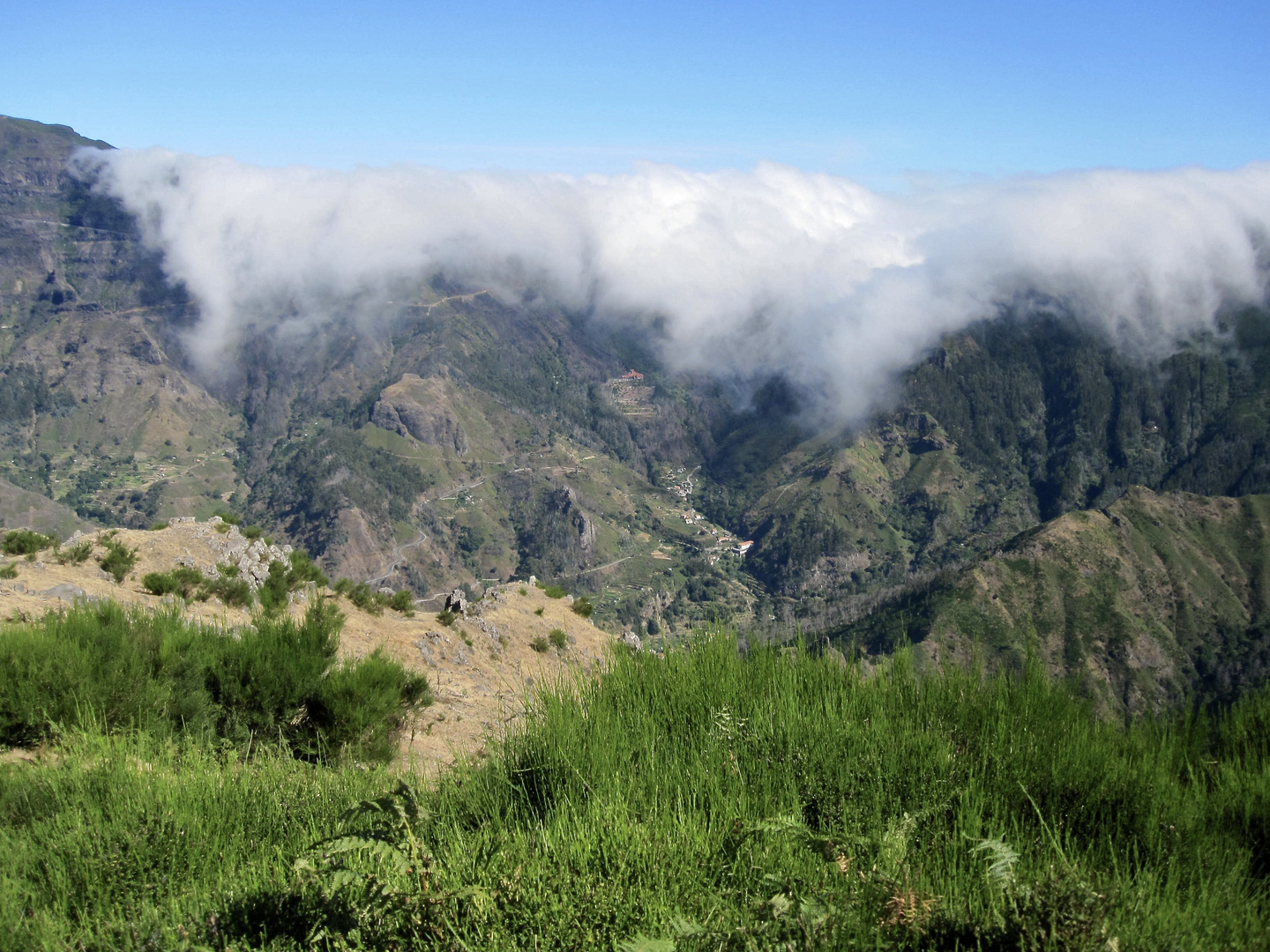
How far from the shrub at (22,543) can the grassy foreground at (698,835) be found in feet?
55.4

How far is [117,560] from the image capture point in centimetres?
2022

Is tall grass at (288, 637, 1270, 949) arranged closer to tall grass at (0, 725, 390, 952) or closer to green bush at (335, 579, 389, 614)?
tall grass at (0, 725, 390, 952)

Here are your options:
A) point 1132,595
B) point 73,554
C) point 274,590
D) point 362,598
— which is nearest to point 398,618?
point 362,598

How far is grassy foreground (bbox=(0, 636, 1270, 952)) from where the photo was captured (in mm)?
4176

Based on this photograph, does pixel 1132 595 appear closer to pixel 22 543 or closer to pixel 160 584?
pixel 160 584

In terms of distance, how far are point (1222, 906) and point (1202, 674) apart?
16982 cm

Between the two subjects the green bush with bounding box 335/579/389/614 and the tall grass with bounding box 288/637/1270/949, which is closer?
the tall grass with bounding box 288/637/1270/949

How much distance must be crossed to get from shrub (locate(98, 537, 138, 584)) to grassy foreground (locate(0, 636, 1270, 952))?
15124 mm

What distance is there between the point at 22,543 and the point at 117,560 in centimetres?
243

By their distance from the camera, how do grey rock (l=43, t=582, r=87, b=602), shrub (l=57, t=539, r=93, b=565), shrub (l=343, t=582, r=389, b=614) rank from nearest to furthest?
grey rock (l=43, t=582, r=87, b=602) < shrub (l=57, t=539, r=93, b=565) < shrub (l=343, t=582, r=389, b=614)

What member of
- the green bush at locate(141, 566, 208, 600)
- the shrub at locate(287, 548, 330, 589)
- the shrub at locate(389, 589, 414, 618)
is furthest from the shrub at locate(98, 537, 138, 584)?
the shrub at locate(389, 589, 414, 618)

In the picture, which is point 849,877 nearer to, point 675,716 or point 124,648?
point 675,716

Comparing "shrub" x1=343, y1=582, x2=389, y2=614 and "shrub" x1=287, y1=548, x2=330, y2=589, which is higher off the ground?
"shrub" x1=287, y1=548, x2=330, y2=589

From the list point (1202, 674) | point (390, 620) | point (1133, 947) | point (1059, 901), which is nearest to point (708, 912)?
point (1059, 901)
